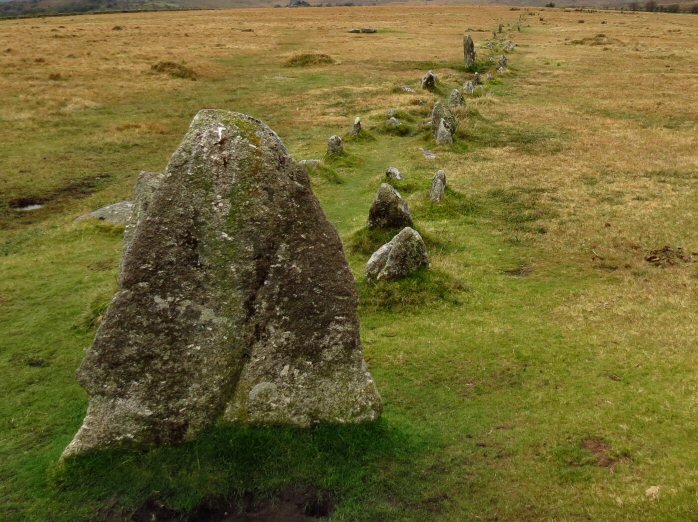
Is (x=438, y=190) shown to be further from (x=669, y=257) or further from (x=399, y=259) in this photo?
(x=669, y=257)

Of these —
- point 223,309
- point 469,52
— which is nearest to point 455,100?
point 469,52

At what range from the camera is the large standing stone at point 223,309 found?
29.2 feet

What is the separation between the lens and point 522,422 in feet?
33.1

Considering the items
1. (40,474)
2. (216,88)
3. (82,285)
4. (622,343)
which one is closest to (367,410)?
(40,474)

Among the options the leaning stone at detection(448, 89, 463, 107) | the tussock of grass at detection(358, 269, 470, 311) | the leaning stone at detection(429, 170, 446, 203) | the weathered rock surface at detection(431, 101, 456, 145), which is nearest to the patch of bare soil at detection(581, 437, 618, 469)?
the tussock of grass at detection(358, 269, 470, 311)

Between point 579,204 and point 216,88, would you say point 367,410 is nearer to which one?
point 579,204

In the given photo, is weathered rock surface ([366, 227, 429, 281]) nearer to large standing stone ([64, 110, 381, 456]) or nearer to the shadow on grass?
large standing stone ([64, 110, 381, 456])

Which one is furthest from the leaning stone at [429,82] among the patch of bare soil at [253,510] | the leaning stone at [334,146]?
the patch of bare soil at [253,510]

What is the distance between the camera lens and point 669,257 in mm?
16781

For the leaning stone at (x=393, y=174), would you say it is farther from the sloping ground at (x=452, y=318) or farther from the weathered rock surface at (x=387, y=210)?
the weathered rock surface at (x=387, y=210)

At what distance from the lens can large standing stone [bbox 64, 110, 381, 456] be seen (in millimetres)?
8898

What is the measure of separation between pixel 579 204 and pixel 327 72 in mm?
37007

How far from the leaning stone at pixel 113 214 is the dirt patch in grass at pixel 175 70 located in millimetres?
29958

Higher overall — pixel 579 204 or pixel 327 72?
pixel 327 72
